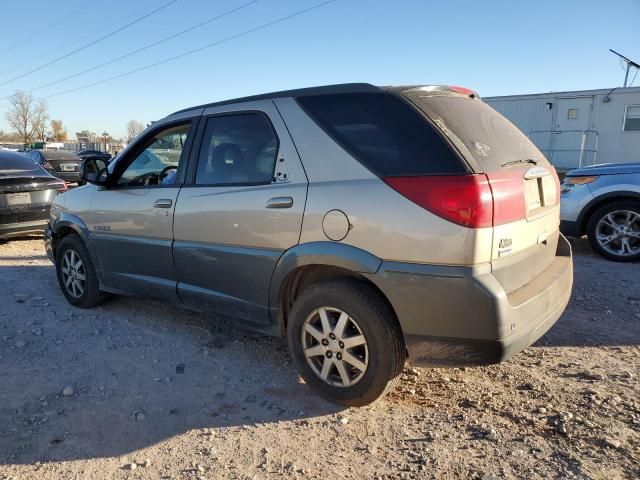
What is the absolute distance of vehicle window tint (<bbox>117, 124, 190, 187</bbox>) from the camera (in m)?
4.24

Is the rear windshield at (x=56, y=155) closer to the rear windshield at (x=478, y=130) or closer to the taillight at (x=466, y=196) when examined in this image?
the rear windshield at (x=478, y=130)

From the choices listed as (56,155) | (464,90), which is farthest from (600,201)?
(56,155)

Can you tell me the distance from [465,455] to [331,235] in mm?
1337

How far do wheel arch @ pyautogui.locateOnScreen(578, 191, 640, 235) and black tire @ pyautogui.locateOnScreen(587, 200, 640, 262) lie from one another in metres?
0.04

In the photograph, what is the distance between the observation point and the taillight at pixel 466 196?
2.48 m

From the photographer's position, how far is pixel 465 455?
2.58 m

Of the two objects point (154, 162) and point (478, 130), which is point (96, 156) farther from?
point (478, 130)

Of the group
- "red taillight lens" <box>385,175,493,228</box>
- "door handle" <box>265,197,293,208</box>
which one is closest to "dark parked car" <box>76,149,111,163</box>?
"door handle" <box>265,197,293,208</box>

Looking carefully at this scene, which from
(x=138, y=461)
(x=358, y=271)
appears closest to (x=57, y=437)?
(x=138, y=461)

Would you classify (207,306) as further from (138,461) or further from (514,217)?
(514,217)

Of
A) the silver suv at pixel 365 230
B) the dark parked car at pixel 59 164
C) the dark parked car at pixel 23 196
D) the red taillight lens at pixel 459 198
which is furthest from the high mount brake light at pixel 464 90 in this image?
the dark parked car at pixel 59 164

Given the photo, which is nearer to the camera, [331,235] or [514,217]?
[514,217]

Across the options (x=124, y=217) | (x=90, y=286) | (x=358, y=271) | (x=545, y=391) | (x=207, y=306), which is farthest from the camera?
(x=90, y=286)

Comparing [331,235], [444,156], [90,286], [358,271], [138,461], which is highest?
[444,156]
